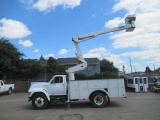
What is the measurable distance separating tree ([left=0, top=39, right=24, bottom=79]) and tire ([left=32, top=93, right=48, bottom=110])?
1984 cm

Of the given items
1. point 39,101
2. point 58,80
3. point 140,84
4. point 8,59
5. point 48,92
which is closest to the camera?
point 39,101

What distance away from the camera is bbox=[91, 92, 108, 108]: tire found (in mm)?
14447

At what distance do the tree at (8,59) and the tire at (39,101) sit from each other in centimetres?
1984

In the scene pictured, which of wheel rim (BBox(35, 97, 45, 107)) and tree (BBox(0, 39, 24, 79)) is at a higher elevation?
tree (BBox(0, 39, 24, 79))

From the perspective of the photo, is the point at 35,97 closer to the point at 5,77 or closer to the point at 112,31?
the point at 112,31

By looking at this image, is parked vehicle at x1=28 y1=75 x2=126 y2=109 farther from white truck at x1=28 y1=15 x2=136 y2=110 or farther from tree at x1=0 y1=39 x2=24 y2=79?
tree at x1=0 y1=39 x2=24 y2=79

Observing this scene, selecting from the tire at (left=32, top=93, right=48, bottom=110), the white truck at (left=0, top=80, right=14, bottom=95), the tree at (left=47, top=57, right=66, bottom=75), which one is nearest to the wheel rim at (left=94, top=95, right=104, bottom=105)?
the tire at (left=32, top=93, right=48, bottom=110)

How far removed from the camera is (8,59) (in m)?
33.4

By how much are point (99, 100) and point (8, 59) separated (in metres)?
22.4

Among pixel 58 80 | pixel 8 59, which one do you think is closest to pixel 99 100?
pixel 58 80

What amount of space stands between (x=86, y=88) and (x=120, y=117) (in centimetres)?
→ 408

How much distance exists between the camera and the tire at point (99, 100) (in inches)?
569

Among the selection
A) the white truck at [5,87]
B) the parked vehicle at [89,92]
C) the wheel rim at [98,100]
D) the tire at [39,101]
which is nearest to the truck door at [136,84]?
the parked vehicle at [89,92]

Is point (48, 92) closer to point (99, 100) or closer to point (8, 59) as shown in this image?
point (99, 100)
